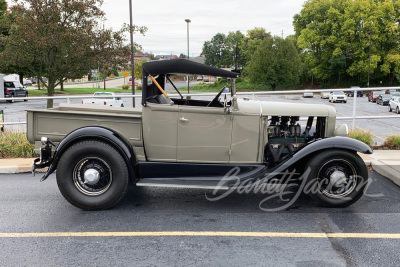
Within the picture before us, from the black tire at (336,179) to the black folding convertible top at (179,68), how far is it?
157 cm

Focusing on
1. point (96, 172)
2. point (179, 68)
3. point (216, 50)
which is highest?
point (216, 50)

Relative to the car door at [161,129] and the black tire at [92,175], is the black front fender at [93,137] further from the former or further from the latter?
the car door at [161,129]

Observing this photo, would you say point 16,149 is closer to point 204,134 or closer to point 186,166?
point 186,166

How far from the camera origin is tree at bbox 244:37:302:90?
62344 millimetres

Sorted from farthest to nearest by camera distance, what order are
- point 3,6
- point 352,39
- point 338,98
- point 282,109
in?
point 352,39
point 3,6
point 338,98
point 282,109

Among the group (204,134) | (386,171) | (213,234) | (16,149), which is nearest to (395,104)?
(386,171)

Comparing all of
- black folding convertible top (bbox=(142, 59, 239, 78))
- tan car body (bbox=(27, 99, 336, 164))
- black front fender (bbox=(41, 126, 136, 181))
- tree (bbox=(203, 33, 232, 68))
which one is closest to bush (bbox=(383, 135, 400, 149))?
tan car body (bbox=(27, 99, 336, 164))

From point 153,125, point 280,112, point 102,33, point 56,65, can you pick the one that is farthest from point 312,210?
point 56,65

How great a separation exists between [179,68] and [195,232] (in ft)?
6.76

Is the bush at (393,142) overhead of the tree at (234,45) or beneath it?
beneath

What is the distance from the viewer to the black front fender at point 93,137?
4562 mm

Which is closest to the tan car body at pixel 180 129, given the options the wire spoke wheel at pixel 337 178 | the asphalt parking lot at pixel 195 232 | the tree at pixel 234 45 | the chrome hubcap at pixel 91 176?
the chrome hubcap at pixel 91 176

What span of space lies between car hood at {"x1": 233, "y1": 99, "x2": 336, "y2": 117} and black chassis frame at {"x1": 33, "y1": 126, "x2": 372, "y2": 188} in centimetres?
50

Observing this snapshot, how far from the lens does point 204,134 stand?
15.5 ft
